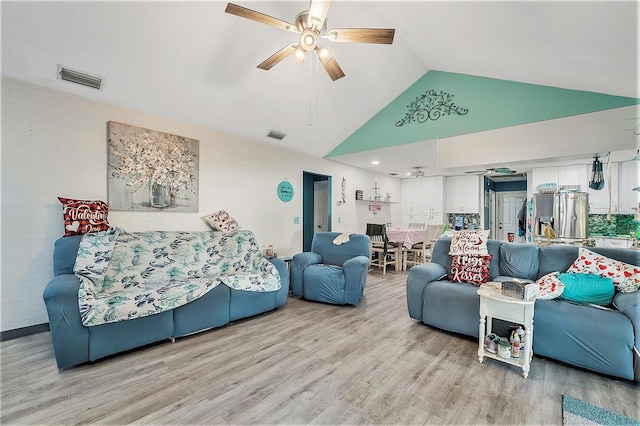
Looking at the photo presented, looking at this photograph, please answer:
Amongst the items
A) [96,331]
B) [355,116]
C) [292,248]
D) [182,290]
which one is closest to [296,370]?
[182,290]

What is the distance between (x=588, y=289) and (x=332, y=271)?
2.56 metres

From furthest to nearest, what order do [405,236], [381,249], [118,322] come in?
[381,249] < [405,236] < [118,322]

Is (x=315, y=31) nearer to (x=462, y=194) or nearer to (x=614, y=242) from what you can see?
(x=614, y=242)

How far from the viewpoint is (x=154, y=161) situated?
3.46 meters

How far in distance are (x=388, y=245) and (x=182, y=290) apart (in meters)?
4.62

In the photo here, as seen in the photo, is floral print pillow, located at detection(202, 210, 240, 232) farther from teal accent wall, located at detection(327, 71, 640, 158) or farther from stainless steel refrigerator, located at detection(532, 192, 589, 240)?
stainless steel refrigerator, located at detection(532, 192, 589, 240)

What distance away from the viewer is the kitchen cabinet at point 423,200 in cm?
795

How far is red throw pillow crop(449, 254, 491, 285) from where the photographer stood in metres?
3.00

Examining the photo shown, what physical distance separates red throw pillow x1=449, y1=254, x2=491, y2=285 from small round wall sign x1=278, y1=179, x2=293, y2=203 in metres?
3.08

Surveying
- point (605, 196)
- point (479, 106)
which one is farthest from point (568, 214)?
point (479, 106)

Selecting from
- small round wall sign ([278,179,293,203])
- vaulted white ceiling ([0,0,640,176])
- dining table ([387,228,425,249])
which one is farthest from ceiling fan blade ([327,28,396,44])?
dining table ([387,228,425,249])

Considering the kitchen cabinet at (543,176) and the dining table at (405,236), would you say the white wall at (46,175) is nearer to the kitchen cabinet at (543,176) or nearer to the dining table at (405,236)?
the dining table at (405,236)

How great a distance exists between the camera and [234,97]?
11.9ft

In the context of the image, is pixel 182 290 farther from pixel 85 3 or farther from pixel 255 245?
pixel 85 3
